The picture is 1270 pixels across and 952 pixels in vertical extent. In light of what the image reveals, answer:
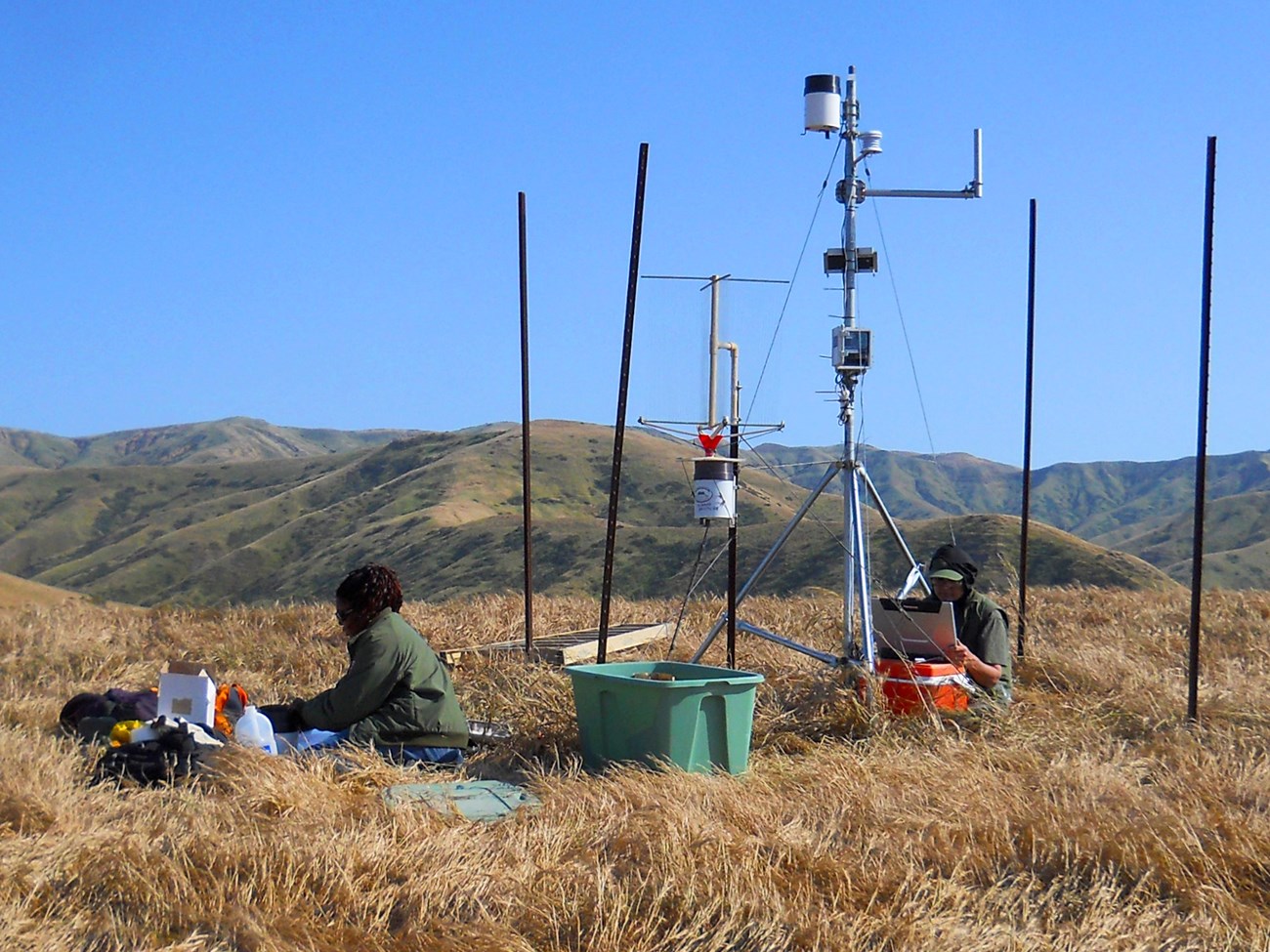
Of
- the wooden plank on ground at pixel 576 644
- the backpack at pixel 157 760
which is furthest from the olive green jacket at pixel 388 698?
the wooden plank on ground at pixel 576 644

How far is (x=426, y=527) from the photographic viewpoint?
96.6 m

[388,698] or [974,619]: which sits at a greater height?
[974,619]

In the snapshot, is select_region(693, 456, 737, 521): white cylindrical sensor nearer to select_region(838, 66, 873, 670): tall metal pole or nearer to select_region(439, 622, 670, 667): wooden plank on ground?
select_region(838, 66, 873, 670): tall metal pole

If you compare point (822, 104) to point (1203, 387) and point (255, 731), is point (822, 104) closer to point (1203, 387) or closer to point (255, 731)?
point (1203, 387)

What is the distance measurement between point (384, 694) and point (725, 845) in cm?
246

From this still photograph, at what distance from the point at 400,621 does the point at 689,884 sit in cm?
276

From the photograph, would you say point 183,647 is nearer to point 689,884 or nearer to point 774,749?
point 774,749

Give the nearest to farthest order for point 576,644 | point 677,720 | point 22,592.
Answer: point 677,720 < point 576,644 < point 22,592

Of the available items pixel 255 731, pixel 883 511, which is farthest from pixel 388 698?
pixel 883 511

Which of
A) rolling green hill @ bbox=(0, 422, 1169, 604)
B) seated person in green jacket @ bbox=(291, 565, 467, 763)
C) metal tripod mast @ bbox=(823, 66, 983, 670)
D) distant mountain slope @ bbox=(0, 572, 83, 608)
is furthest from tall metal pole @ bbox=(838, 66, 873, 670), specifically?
distant mountain slope @ bbox=(0, 572, 83, 608)

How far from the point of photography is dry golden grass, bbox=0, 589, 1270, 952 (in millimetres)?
3814

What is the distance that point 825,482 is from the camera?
7660 millimetres

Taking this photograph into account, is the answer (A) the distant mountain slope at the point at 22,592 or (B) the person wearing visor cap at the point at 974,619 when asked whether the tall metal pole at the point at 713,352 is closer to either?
(B) the person wearing visor cap at the point at 974,619

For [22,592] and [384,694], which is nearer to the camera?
[384,694]
